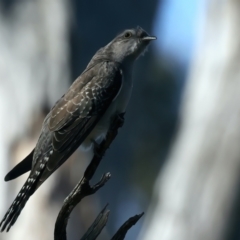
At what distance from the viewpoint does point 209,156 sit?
548 cm

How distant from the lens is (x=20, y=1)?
19.9 ft

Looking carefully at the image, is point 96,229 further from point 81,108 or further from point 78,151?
point 78,151

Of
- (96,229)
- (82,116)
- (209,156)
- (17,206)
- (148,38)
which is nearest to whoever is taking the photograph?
(96,229)

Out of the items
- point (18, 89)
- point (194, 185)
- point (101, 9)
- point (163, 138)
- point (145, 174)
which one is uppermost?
point (101, 9)

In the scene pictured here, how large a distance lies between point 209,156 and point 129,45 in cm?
142

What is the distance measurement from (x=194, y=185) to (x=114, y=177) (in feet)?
5.71

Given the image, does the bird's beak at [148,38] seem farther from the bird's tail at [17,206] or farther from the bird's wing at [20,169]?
the bird's tail at [17,206]

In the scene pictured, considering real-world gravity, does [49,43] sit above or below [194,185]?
above

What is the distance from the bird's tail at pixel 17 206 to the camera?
11.1ft

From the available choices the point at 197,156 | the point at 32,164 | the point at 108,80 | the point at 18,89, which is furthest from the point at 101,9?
the point at 32,164

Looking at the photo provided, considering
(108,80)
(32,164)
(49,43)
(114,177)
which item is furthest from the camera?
(114,177)

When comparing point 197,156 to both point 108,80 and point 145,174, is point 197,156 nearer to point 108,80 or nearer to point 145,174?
point 108,80

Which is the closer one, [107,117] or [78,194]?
[78,194]

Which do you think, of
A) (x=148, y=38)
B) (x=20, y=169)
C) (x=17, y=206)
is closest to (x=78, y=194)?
(x=17, y=206)
